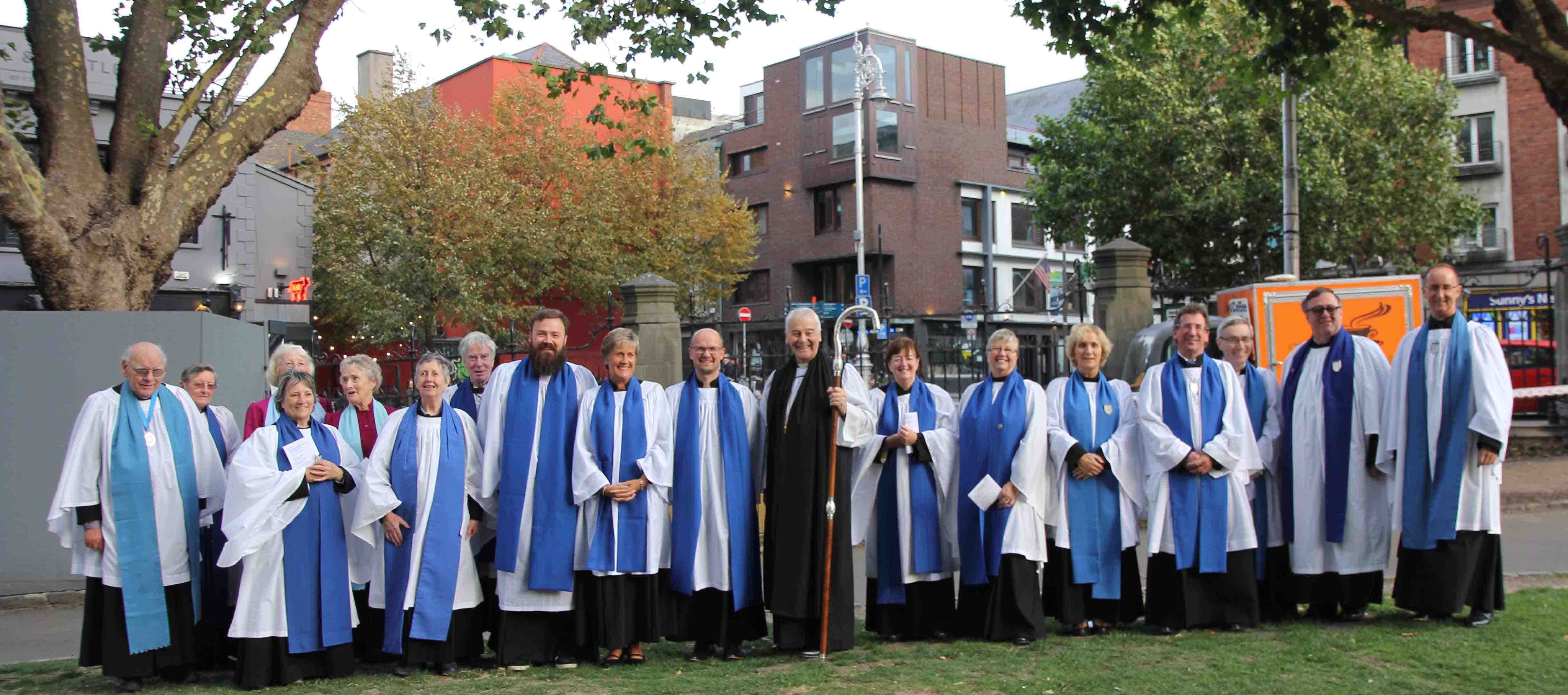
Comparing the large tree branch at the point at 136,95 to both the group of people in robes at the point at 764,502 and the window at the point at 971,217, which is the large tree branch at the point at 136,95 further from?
the window at the point at 971,217

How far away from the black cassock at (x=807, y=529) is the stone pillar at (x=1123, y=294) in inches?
331

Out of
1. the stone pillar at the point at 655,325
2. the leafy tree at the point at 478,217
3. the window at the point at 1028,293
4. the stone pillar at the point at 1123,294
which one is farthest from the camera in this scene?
the window at the point at 1028,293

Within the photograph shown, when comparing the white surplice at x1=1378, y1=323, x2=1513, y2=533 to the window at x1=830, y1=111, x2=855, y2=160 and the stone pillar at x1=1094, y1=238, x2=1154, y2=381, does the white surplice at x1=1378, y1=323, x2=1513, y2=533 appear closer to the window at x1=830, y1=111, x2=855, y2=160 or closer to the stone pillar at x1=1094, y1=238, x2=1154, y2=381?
the stone pillar at x1=1094, y1=238, x2=1154, y2=381

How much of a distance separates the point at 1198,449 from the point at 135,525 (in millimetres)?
5877

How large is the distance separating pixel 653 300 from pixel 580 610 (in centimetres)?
718

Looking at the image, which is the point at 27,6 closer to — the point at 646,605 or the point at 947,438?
the point at 646,605

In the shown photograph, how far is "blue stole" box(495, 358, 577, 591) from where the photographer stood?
258 inches

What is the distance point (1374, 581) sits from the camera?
22.9 feet

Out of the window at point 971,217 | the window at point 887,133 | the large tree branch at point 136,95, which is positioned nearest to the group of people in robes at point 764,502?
the large tree branch at point 136,95

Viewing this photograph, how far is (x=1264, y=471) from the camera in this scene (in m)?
7.14

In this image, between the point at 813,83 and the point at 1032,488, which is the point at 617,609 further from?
the point at 813,83

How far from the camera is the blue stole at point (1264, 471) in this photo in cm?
713

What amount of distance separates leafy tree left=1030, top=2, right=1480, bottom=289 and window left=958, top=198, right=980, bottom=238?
64.1 feet

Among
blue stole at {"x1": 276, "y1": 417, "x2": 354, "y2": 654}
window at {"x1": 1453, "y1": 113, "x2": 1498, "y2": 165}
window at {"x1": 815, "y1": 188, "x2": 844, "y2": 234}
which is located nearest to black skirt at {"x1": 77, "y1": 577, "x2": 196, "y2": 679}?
blue stole at {"x1": 276, "y1": 417, "x2": 354, "y2": 654}
